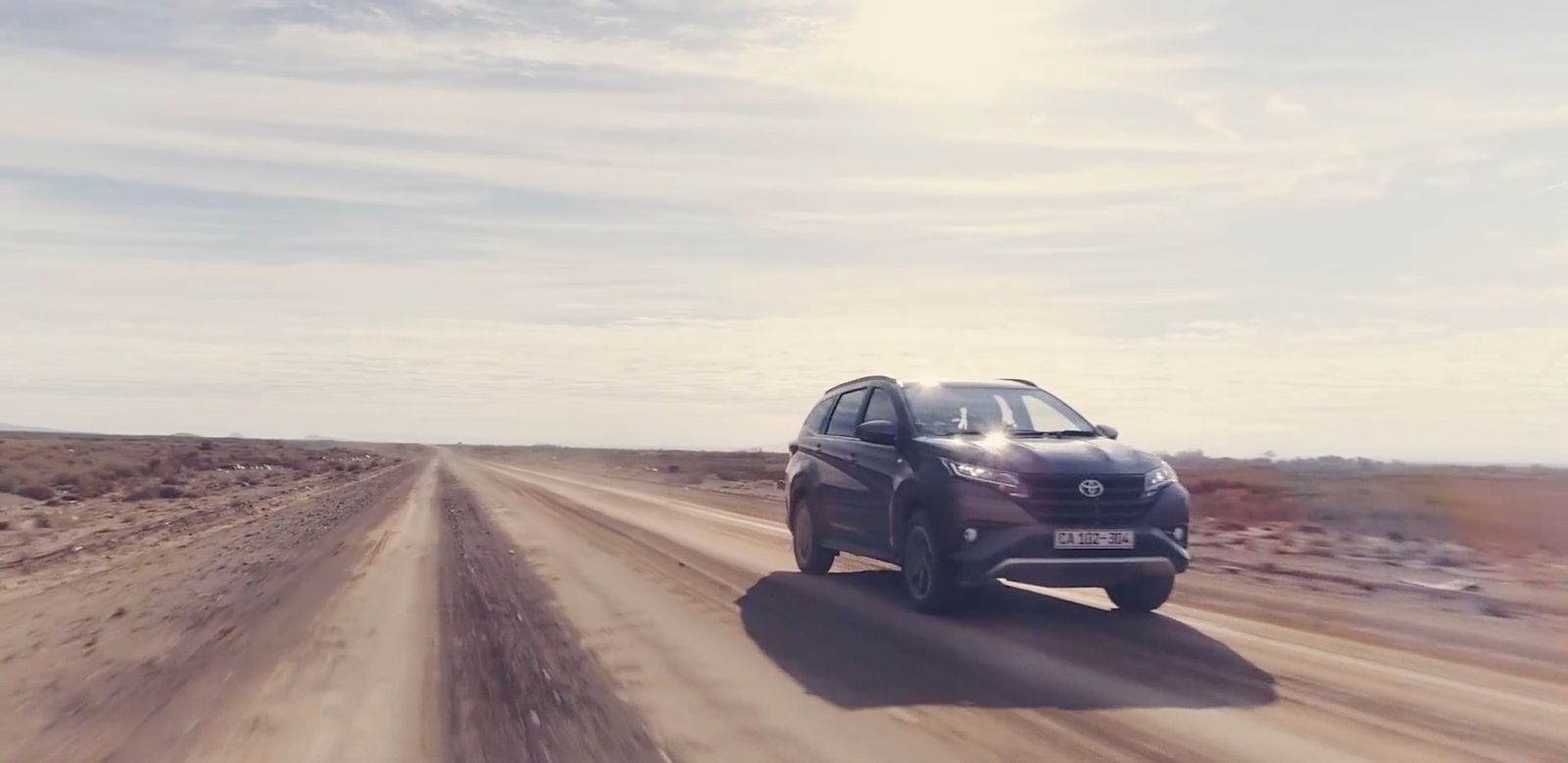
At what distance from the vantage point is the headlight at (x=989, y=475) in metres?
9.83

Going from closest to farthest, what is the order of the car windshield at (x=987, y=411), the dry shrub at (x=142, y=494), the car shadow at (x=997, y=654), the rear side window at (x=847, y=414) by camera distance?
the car shadow at (x=997, y=654), the car windshield at (x=987, y=411), the rear side window at (x=847, y=414), the dry shrub at (x=142, y=494)

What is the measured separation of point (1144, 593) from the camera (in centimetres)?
1055

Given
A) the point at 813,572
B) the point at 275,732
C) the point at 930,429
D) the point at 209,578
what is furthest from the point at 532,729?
the point at 209,578

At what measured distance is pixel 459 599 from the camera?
38.4 ft

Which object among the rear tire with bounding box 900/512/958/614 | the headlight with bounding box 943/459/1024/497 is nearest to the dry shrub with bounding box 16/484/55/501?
the rear tire with bounding box 900/512/958/614

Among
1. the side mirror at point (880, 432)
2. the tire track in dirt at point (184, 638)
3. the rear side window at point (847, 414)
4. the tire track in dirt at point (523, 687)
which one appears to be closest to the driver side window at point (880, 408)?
the rear side window at point (847, 414)

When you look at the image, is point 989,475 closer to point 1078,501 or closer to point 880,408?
point 1078,501

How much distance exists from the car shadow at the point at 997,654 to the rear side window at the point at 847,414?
5.85 ft

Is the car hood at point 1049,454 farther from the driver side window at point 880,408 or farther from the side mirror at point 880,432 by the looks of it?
the driver side window at point 880,408

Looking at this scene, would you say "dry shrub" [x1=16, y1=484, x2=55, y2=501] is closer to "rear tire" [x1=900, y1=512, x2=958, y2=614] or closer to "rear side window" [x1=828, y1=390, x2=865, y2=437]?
"rear side window" [x1=828, y1=390, x2=865, y2=437]

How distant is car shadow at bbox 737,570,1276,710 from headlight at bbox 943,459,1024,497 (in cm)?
102

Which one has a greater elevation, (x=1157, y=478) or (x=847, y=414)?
(x=847, y=414)

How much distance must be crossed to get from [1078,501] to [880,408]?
9.57 feet

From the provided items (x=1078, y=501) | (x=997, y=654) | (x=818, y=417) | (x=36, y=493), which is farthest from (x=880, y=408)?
(x=36, y=493)
